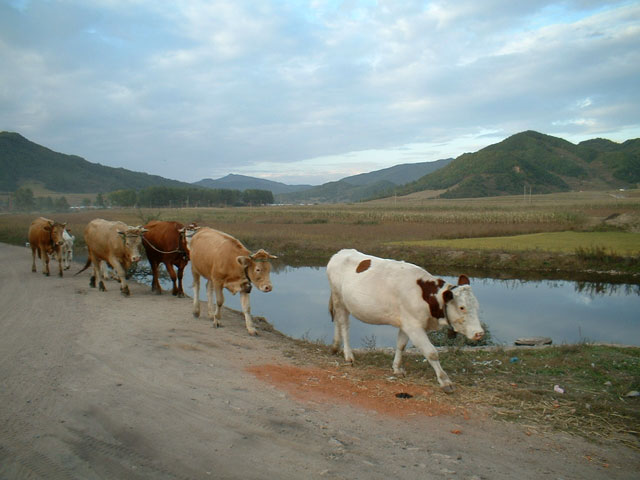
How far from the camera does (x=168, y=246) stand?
11461 mm

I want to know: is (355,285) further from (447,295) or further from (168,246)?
(168,246)

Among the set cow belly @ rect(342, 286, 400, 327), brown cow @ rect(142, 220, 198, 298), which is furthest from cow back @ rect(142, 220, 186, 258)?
cow belly @ rect(342, 286, 400, 327)

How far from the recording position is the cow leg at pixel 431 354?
5.56m

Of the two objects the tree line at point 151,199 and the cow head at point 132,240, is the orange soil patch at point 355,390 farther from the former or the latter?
the tree line at point 151,199

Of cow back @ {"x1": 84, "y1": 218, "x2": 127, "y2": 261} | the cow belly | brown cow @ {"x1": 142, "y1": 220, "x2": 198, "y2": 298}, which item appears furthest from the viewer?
brown cow @ {"x1": 142, "y1": 220, "x2": 198, "y2": 298}

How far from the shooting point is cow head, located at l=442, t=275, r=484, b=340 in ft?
17.7

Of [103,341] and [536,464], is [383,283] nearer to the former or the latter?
[536,464]

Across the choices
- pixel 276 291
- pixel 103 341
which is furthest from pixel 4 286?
pixel 276 291

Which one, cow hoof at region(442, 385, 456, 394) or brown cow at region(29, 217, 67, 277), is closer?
cow hoof at region(442, 385, 456, 394)

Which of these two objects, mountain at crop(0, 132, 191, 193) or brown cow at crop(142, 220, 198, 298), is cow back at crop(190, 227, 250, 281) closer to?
brown cow at crop(142, 220, 198, 298)

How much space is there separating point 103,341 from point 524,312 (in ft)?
39.5

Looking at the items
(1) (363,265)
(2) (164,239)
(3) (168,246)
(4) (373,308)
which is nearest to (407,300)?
(4) (373,308)

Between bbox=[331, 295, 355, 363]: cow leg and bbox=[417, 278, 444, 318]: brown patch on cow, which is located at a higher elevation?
bbox=[417, 278, 444, 318]: brown patch on cow

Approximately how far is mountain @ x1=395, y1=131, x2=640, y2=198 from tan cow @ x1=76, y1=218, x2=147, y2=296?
109 m
